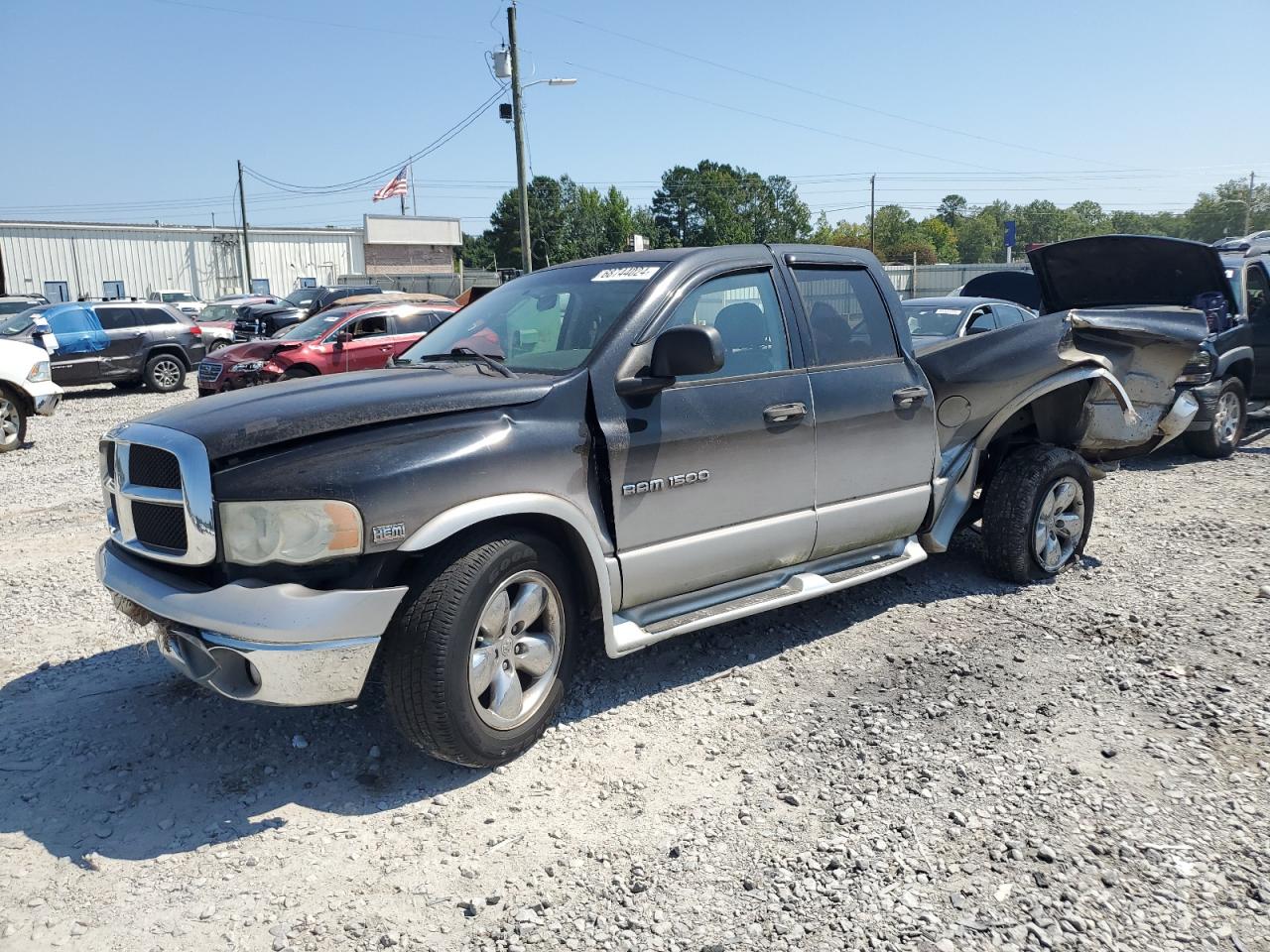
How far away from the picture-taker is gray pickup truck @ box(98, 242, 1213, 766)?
10.3 ft

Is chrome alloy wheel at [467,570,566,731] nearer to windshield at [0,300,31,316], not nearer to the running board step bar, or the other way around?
the running board step bar

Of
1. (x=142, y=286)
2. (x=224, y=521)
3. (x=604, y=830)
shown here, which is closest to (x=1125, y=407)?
(x=604, y=830)

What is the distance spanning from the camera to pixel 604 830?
10.6ft

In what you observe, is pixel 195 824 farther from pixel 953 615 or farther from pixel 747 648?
pixel 953 615

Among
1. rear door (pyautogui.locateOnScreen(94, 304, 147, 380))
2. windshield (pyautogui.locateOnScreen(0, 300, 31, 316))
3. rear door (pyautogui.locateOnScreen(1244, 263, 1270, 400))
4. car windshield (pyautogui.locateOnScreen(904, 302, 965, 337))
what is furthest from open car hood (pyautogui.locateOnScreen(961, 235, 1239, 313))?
windshield (pyautogui.locateOnScreen(0, 300, 31, 316))

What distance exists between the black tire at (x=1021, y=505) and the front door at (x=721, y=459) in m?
1.63

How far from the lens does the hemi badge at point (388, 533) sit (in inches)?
124

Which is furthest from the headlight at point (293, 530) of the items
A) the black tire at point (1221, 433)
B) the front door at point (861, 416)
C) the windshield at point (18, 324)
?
the windshield at point (18, 324)

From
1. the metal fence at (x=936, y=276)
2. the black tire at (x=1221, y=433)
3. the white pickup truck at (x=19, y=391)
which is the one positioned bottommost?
the black tire at (x=1221, y=433)

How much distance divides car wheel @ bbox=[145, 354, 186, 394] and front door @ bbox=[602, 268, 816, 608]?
54.2 feet

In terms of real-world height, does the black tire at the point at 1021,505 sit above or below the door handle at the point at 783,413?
below

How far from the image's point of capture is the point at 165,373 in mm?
18109

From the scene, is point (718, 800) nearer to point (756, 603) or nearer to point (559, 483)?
point (756, 603)

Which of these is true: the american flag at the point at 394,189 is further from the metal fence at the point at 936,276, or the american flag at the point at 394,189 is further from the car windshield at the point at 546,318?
the car windshield at the point at 546,318
